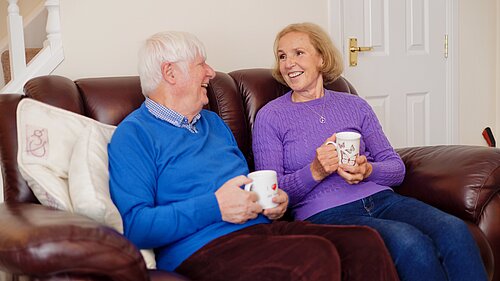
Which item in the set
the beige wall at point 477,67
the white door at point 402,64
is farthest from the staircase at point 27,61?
the beige wall at point 477,67

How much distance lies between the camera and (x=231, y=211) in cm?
172

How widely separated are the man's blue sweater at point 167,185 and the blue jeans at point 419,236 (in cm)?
33

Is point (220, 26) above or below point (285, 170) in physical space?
above

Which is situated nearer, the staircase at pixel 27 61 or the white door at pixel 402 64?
the staircase at pixel 27 61

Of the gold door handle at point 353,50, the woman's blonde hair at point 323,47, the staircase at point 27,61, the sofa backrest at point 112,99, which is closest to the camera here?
the sofa backrest at point 112,99

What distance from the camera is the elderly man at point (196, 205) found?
1593 millimetres

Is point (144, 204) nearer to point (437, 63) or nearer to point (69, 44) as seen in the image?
point (69, 44)

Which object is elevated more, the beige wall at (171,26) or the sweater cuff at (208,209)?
the beige wall at (171,26)

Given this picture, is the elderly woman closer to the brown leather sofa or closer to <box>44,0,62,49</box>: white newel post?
the brown leather sofa

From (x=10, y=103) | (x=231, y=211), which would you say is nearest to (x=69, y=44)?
(x=10, y=103)

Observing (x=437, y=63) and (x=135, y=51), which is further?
(x=437, y=63)

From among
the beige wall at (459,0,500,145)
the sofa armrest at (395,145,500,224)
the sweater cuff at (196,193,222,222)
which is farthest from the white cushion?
the beige wall at (459,0,500,145)

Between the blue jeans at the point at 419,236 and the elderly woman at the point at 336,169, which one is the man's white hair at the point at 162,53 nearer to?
the elderly woman at the point at 336,169

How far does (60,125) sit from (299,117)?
835 mm
